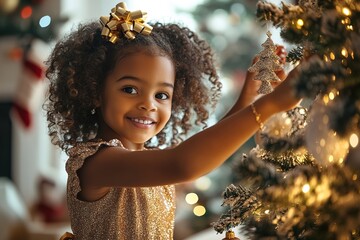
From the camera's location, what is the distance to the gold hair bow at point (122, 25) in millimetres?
1434

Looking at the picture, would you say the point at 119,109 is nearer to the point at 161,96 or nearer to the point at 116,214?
the point at 161,96

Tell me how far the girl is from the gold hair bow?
0.01 m

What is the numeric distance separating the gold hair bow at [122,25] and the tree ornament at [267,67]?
28 centimetres

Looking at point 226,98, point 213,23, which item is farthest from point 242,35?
point 226,98

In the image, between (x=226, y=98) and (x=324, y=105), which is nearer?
(x=324, y=105)

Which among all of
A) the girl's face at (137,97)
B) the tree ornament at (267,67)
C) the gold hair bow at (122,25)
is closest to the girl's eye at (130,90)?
the girl's face at (137,97)

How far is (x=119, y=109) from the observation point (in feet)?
4.58

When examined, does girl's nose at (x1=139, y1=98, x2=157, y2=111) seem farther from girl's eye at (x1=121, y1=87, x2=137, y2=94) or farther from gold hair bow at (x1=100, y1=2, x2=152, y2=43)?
gold hair bow at (x1=100, y1=2, x2=152, y2=43)

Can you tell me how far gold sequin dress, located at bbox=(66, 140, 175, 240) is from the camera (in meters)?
1.40

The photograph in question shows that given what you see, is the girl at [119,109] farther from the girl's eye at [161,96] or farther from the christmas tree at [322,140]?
the christmas tree at [322,140]

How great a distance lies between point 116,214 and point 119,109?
0.20m

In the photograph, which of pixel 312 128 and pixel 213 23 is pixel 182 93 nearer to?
pixel 312 128

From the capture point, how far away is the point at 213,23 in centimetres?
524

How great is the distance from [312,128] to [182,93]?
2.08ft
